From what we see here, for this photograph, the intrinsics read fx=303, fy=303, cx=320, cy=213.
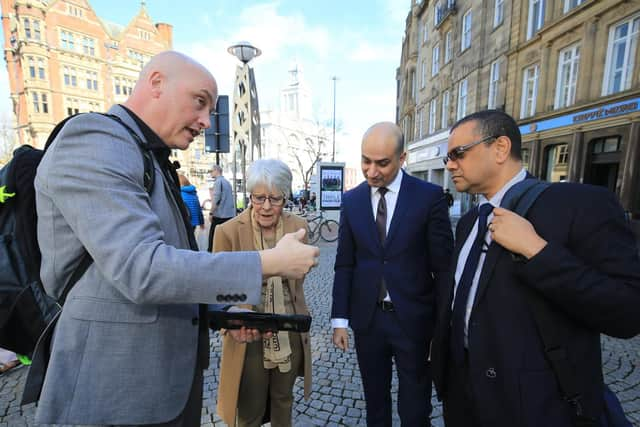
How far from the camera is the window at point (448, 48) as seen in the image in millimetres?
19547

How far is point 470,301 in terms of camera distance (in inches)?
59.7

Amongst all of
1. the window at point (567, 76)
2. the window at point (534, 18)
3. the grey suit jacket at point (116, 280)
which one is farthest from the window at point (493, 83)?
the grey suit jacket at point (116, 280)

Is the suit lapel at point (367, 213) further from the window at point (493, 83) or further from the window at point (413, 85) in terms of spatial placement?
the window at point (413, 85)

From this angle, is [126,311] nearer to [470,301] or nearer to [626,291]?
[470,301]

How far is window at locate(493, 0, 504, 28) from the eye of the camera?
1491 centimetres

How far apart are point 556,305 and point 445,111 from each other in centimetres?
2130

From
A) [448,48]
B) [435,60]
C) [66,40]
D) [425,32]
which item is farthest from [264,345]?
[66,40]

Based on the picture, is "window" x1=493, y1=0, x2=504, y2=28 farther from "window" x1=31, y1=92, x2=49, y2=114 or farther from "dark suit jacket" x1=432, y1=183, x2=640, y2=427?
"window" x1=31, y1=92, x2=49, y2=114

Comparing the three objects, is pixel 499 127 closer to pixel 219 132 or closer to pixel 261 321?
pixel 261 321

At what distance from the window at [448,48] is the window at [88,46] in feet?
140

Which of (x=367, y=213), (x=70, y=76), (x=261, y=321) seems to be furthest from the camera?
(x=70, y=76)

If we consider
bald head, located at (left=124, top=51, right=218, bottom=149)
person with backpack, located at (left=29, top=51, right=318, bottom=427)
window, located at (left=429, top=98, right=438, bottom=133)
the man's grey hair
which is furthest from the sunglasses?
window, located at (left=429, top=98, right=438, bottom=133)

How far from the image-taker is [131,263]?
2.61 feet

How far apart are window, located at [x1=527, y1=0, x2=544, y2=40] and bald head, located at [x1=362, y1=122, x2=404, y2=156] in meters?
15.9
